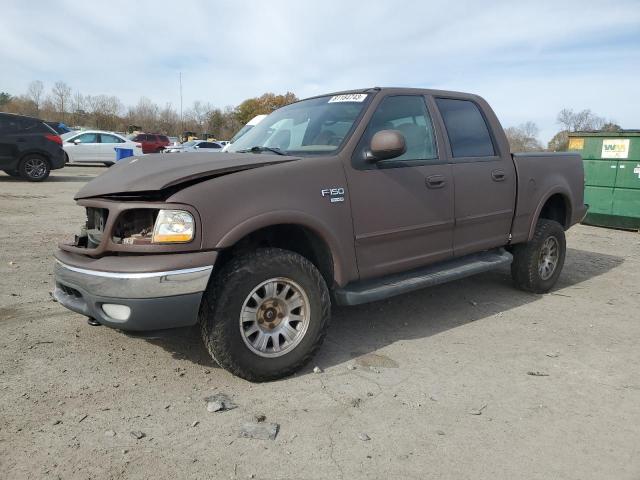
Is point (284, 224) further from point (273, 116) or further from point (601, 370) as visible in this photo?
point (601, 370)

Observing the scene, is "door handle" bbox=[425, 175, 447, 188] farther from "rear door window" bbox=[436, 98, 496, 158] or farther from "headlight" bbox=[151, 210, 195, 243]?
"headlight" bbox=[151, 210, 195, 243]

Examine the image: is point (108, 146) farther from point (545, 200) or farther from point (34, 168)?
point (545, 200)

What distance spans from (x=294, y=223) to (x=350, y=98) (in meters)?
1.38

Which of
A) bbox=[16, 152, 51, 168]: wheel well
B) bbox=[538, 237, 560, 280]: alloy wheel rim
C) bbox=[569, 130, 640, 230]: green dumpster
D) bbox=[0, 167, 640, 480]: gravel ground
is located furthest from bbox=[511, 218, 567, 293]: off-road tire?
bbox=[16, 152, 51, 168]: wheel well

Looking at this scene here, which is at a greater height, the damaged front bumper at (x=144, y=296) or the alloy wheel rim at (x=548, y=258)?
the damaged front bumper at (x=144, y=296)

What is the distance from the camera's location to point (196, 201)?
294 cm

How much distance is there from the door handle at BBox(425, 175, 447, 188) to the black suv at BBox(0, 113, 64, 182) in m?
12.6

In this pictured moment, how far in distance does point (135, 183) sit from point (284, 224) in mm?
957

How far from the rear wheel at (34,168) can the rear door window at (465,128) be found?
41.5 ft

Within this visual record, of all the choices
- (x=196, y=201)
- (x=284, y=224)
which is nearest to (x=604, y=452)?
(x=284, y=224)

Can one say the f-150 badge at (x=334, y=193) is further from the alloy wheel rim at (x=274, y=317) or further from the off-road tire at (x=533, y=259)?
the off-road tire at (x=533, y=259)

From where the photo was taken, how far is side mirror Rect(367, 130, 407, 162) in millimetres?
3539

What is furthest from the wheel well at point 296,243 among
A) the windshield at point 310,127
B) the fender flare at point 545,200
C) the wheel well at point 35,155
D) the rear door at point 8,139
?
the wheel well at point 35,155

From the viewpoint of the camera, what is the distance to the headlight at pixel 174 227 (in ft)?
9.54
